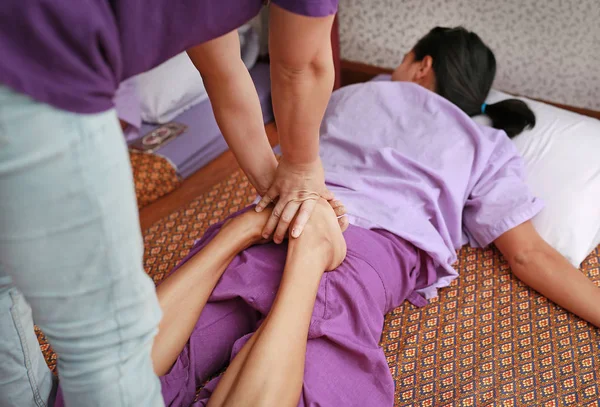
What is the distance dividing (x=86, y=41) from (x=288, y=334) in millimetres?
658

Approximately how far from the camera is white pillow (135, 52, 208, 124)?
7.89ft

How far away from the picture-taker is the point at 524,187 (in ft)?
5.34

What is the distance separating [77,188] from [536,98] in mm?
2099

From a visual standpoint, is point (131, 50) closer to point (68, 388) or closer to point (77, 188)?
point (77, 188)

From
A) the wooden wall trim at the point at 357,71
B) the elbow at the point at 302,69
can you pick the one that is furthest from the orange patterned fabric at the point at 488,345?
the wooden wall trim at the point at 357,71

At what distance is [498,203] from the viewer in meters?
1.58

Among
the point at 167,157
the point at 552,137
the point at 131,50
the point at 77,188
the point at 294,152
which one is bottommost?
the point at 167,157

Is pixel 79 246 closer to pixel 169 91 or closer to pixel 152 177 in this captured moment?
pixel 152 177

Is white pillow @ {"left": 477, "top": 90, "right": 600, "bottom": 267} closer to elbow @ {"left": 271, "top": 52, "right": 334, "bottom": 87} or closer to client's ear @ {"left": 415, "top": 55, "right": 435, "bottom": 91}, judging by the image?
client's ear @ {"left": 415, "top": 55, "right": 435, "bottom": 91}

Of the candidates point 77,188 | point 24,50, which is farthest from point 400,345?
point 24,50

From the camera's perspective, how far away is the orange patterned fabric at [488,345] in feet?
4.18

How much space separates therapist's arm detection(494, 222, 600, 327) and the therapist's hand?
580 millimetres

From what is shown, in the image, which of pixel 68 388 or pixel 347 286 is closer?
pixel 68 388

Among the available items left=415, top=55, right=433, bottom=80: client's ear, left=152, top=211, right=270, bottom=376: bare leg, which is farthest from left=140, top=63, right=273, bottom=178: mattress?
left=152, top=211, right=270, bottom=376: bare leg
